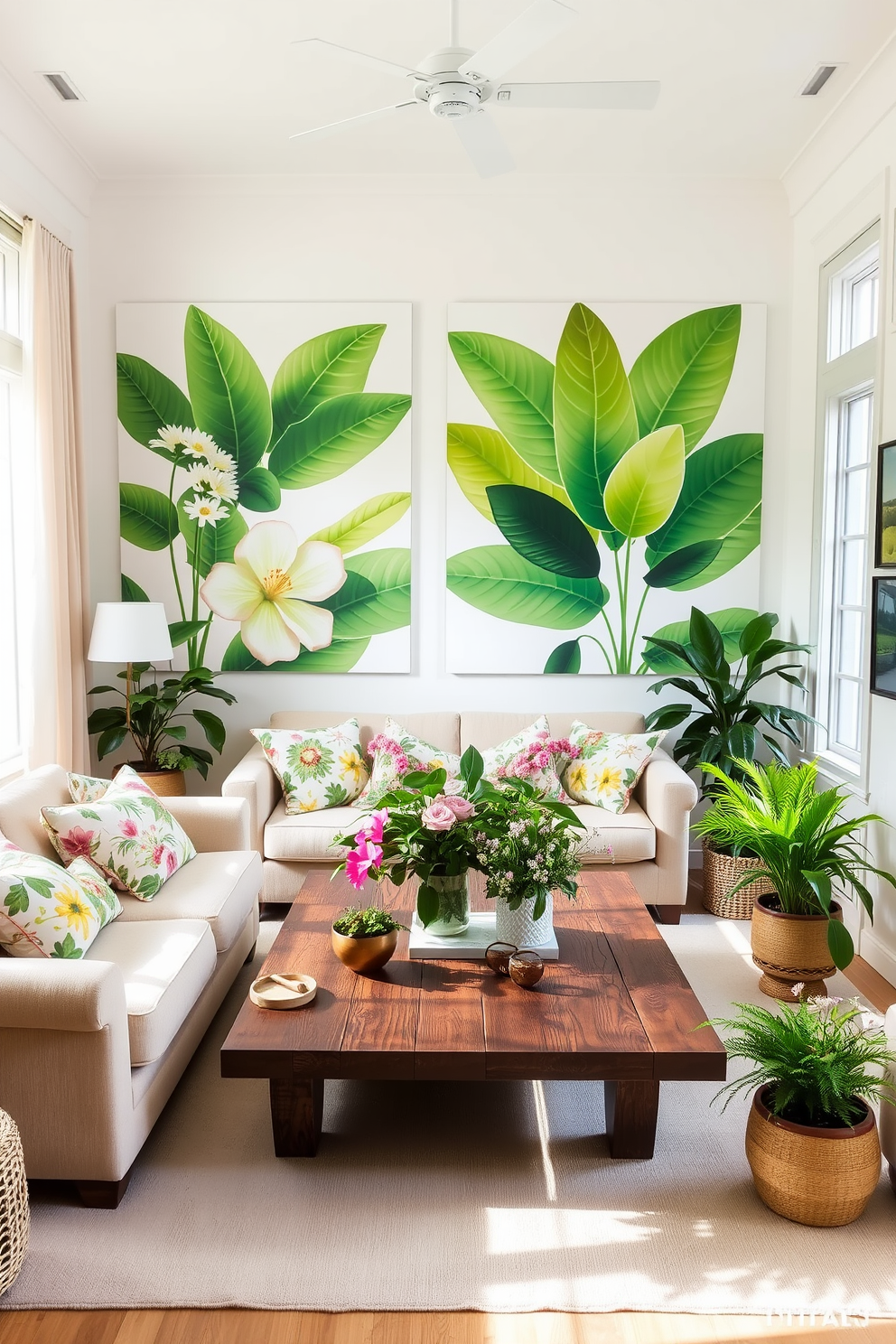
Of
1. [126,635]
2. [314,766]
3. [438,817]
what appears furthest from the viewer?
[314,766]

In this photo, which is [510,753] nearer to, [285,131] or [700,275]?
[700,275]

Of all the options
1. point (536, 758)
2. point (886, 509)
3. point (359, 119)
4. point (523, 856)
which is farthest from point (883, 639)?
point (359, 119)

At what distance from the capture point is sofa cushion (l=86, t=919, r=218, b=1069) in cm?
230

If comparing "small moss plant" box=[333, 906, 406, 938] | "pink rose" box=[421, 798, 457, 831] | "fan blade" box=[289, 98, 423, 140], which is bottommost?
"small moss plant" box=[333, 906, 406, 938]

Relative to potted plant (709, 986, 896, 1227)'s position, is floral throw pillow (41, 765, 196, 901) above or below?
above

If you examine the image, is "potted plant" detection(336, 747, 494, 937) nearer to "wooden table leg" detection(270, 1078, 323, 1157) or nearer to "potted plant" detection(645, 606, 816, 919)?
"wooden table leg" detection(270, 1078, 323, 1157)

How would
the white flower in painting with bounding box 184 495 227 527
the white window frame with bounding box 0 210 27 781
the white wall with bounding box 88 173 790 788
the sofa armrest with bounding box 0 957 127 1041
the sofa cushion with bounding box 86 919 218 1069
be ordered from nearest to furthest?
the sofa armrest with bounding box 0 957 127 1041, the sofa cushion with bounding box 86 919 218 1069, the white window frame with bounding box 0 210 27 781, the white wall with bounding box 88 173 790 788, the white flower in painting with bounding box 184 495 227 527

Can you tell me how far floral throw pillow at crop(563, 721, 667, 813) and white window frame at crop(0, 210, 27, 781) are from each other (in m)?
2.29

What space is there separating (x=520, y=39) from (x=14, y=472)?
2647mm

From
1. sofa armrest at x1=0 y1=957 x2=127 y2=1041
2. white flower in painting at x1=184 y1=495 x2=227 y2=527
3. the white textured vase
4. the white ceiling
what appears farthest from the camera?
white flower in painting at x1=184 y1=495 x2=227 y2=527

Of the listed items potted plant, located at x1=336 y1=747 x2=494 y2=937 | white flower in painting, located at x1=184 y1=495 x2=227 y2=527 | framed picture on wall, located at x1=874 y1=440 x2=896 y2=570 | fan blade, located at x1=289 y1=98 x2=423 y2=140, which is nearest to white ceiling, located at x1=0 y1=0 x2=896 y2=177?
fan blade, located at x1=289 y1=98 x2=423 y2=140

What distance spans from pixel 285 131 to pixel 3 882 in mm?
3253

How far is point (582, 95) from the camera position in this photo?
2717 millimetres

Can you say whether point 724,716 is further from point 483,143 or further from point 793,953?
point 483,143
